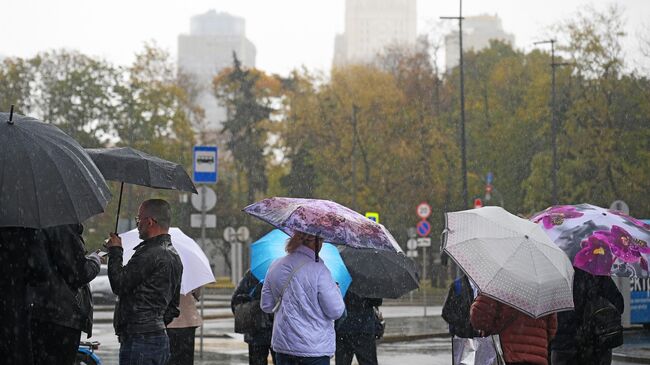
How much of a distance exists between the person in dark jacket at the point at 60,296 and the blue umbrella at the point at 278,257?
11.8 ft

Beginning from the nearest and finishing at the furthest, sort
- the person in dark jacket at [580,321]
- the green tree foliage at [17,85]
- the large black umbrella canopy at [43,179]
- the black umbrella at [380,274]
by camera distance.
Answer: the large black umbrella canopy at [43,179], the person in dark jacket at [580,321], the black umbrella at [380,274], the green tree foliage at [17,85]

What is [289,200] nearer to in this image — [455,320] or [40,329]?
[455,320]

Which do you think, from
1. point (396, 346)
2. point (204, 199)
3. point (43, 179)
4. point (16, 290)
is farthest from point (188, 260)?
point (396, 346)

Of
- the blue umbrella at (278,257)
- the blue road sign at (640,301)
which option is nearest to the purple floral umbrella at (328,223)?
the blue umbrella at (278,257)

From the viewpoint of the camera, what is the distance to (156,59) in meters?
65.1

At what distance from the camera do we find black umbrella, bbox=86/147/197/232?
9.81m

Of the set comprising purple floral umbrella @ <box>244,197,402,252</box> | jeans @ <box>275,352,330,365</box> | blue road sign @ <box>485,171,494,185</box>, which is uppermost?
blue road sign @ <box>485,171,494,185</box>

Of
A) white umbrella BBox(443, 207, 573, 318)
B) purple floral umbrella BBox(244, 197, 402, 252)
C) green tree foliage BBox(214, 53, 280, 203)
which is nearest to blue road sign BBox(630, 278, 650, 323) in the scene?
purple floral umbrella BBox(244, 197, 402, 252)

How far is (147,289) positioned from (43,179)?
205 centimetres

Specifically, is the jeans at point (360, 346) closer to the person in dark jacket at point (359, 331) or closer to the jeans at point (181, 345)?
the person in dark jacket at point (359, 331)

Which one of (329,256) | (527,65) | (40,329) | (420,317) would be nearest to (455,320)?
(329,256)

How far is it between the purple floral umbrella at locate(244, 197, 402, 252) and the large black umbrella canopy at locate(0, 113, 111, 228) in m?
2.17

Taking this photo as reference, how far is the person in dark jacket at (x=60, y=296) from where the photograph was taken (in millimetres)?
7449

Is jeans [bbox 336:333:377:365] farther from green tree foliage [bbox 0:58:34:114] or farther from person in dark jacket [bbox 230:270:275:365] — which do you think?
green tree foliage [bbox 0:58:34:114]
